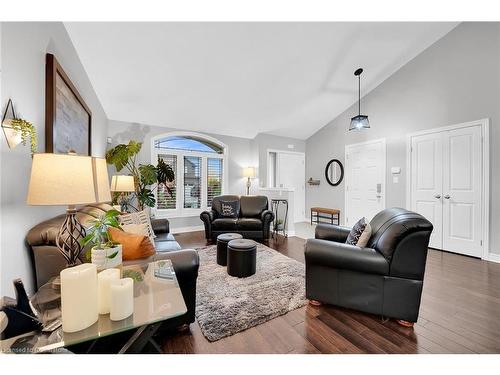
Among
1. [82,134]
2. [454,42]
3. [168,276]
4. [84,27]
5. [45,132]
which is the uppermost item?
[454,42]

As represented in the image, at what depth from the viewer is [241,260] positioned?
8.13ft

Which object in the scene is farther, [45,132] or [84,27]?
[84,27]

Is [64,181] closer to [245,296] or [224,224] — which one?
[245,296]

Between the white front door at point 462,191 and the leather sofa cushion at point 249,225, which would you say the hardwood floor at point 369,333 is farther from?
the leather sofa cushion at point 249,225

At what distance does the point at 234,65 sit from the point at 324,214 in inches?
175

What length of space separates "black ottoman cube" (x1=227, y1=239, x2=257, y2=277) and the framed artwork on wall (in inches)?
70.1

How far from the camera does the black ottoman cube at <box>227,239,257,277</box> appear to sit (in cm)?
248

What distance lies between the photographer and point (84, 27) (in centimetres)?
225

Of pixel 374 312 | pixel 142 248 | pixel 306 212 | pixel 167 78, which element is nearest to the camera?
pixel 142 248

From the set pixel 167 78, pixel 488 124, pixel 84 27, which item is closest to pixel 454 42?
pixel 488 124

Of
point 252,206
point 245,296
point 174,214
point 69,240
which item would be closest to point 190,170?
point 174,214

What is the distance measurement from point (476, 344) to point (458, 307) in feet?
1.87

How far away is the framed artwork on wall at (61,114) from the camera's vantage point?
162 centimetres
